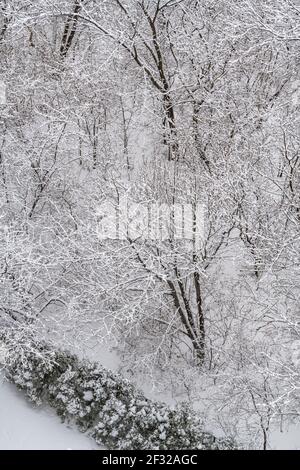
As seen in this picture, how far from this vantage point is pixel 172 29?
12258mm

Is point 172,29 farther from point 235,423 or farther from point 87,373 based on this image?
point 235,423

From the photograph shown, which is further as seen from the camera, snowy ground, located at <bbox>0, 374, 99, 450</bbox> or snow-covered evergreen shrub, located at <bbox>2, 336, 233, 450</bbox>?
snowy ground, located at <bbox>0, 374, 99, 450</bbox>

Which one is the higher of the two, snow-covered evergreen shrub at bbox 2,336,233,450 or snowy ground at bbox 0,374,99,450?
snow-covered evergreen shrub at bbox 2,336,233,450

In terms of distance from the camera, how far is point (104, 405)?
398 inches

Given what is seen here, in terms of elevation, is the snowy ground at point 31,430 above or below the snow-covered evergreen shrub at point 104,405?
below

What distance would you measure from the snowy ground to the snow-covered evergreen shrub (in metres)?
0.23

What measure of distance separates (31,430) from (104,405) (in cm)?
164

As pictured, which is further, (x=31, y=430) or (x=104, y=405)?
(x=31, y=430)

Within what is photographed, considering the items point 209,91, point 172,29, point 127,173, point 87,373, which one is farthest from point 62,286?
point 172,29

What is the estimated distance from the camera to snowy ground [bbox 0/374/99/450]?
1014 centimetres

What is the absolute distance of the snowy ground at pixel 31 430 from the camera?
1014 cm

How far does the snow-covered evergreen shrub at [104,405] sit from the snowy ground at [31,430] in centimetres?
23

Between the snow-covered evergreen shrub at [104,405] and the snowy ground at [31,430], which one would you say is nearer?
the snow-covered evergreen shrub at [104,405]
